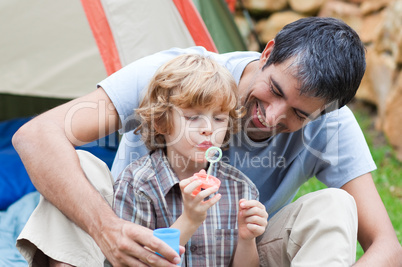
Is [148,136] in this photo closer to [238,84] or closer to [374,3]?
[238,84]

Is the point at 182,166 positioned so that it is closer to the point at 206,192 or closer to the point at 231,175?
the point at 231,175

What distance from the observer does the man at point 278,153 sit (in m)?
1.47

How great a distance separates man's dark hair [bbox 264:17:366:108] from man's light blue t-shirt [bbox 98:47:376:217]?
0.53 ft

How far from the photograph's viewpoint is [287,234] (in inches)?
62.8

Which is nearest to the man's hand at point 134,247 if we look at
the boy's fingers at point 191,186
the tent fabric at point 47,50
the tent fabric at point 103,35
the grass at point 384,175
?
the boy's fingers at point 191,186

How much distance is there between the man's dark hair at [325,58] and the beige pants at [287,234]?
1.11 ft

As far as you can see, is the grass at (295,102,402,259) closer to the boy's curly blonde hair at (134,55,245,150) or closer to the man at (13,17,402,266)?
the man at (13,17,402,266)

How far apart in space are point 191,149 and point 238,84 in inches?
14.9

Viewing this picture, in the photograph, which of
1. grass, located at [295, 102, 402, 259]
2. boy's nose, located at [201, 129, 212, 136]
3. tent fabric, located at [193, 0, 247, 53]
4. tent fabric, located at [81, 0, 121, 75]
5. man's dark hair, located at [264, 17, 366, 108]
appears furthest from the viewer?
grass, located at [295, 102, 402, 259]

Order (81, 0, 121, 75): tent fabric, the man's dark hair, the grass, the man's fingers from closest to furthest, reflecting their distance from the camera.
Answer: the man's fingers → the man's dark hair → (81, 0, 121, 75): tent fabric → the grass

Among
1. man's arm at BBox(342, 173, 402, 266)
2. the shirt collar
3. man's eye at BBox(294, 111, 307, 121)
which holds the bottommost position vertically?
man's arm at BBox(342, 173, 402, 266)

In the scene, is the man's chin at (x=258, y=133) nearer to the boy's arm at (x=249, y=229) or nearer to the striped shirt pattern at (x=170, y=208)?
the striped shirt pattern at (x=170, y=208)

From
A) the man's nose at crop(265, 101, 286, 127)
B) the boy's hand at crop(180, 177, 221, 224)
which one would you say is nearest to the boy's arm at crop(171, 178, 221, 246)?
the boy's hand at crop(180, 177, 221, 224)

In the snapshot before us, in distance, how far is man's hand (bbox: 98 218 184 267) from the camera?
1325mm
